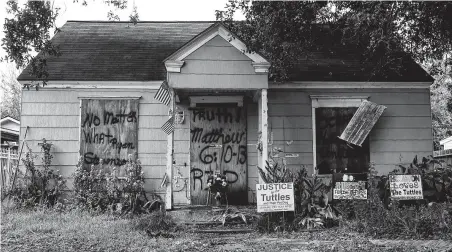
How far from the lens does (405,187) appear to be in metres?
8.23

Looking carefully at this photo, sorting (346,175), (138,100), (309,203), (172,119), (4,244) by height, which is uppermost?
(138,100)

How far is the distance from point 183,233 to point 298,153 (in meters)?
4.35

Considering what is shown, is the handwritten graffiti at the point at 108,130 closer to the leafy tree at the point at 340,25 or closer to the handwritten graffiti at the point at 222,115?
the handwritten graffiti at the point at 222,115

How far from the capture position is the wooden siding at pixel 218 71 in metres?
9.17

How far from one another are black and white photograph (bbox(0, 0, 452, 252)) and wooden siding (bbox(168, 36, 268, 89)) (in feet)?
0.10

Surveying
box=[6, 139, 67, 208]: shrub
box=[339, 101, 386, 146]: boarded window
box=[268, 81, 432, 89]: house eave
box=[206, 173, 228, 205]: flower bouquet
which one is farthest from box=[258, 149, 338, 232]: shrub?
box=[6, 139, 67, 208]: shrub

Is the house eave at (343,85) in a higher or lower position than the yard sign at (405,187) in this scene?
higher

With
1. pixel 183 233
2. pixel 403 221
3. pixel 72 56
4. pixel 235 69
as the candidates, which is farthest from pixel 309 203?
pixel 72 56

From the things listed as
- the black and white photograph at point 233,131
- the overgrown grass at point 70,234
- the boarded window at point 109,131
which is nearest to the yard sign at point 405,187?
the black and white photograph at point 233,131

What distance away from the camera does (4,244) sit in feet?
22.2

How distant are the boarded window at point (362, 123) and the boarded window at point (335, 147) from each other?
0.20 m

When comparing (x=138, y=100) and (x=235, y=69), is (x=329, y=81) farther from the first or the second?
(x=138, y=100)

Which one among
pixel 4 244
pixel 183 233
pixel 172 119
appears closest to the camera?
pixel 4 244

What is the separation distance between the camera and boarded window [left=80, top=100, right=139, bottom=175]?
1068 centimetres
